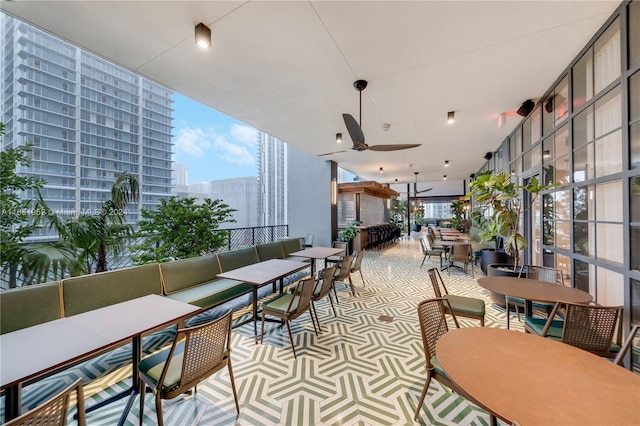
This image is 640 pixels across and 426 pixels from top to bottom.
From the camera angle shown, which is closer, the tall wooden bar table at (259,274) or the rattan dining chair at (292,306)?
the rattan dining chair at (292,306)

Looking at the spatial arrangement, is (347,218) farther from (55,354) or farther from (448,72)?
(55,354)

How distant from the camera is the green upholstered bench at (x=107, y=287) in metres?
2.34

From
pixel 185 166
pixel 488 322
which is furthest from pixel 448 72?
pixel 185 166

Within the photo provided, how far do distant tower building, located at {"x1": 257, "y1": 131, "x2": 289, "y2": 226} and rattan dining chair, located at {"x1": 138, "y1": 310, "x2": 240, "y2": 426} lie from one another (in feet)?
20.6

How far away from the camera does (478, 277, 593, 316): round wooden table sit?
224 cm

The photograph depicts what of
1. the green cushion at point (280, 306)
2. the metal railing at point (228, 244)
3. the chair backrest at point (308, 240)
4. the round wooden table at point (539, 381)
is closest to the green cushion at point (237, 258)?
the metal railing at point (228, 244)

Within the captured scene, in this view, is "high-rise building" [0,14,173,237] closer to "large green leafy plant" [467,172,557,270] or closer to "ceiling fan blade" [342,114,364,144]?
"ceiling fan blade" [342,114,364,144]

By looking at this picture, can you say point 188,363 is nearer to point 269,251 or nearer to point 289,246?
point 269,251

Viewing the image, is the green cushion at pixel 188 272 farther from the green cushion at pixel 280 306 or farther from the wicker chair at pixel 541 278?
the wicker chair at pixel 541 278

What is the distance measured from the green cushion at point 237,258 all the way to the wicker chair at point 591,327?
419cm

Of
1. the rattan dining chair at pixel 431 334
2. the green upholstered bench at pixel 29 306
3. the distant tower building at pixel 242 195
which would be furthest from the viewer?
the distant tower building at pixel 242 195

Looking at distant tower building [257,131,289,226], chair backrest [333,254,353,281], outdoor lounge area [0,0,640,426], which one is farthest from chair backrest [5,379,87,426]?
distant tower building [257,131,289,226]

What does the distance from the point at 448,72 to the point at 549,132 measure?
6.73ft

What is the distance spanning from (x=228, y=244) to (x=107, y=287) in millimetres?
2773
